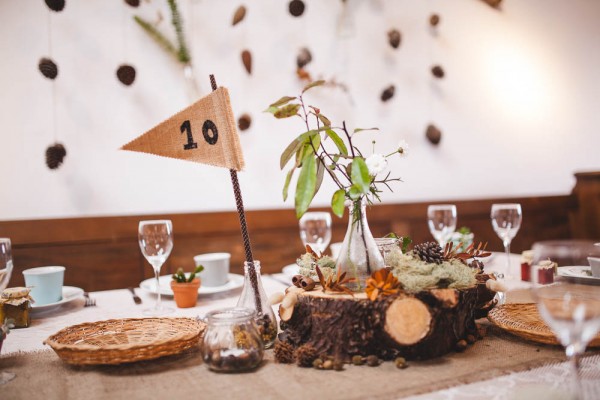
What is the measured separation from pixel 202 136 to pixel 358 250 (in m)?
0.36

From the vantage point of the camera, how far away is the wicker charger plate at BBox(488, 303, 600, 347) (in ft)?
2.74

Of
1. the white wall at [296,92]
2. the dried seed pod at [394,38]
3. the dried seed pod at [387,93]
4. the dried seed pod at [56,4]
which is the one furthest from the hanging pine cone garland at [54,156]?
the dried seed pod at [394,38]

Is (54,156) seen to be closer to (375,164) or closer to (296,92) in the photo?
(296,92)

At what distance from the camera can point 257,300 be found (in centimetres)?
93

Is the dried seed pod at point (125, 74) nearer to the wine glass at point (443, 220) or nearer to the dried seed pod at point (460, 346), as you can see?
the wine glass at point (443, 220)

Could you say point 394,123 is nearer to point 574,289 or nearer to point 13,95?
point 13,95

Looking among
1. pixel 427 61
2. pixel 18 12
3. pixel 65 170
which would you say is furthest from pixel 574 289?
pixel 427 61

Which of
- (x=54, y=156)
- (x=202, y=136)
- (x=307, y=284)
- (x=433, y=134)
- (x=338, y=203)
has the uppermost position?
(x=433, y=134)

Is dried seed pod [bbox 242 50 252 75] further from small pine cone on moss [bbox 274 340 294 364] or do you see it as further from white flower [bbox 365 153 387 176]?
small pine cone on moss [bbox 274 340 294 364]

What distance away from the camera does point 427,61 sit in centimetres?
327

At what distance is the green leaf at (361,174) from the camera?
2.60 feet

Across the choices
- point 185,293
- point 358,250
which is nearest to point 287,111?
point 358,250

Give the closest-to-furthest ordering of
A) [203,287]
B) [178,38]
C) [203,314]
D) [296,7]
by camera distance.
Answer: [203,314]
[203,287]
[178,38]
[296,7]

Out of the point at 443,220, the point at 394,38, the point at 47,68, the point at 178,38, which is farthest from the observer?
the point at 394,38
